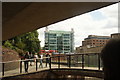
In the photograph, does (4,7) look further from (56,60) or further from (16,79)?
(56,60)

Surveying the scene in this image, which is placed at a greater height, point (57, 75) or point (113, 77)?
point (113, 77)

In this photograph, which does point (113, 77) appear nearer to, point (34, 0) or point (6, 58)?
point (34, 0)

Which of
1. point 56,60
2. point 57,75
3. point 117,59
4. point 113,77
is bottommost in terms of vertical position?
point 57,75

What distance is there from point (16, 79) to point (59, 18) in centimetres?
644

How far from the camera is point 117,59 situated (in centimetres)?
128

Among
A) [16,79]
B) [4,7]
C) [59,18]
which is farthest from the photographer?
[16,79]

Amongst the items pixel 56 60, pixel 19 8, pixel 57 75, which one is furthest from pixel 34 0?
pixel 56 60

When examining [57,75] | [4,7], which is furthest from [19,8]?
[57,75]

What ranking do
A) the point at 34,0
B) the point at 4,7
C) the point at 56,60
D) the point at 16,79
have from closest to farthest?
the point at 34,0 → the point at 4,7 → the point at 16,79 → the point at 56,60

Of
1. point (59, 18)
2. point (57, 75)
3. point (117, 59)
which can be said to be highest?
point (59, 18)

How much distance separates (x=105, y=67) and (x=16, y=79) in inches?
373

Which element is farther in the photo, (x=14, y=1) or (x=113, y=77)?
(x=14, y=1)

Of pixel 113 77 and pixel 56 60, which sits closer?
pixel 113 77

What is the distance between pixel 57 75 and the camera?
13.1 metres
